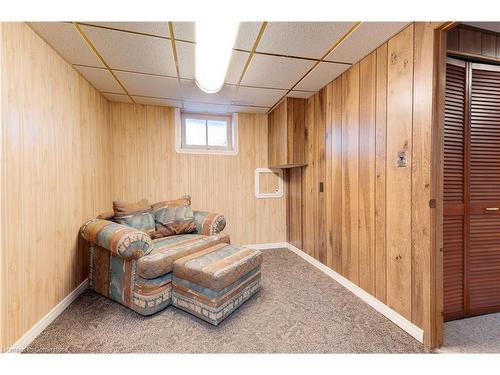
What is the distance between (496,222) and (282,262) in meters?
2.01

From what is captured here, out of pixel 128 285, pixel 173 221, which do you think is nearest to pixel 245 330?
pixel 128 285

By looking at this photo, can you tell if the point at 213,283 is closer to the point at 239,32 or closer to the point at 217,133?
the point at 239,32

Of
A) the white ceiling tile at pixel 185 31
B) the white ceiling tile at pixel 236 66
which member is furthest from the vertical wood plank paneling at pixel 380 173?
the white ceiling tile at pixel 185 31

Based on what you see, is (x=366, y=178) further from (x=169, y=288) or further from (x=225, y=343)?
(x=169, y=288)

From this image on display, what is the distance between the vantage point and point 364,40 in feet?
5.35

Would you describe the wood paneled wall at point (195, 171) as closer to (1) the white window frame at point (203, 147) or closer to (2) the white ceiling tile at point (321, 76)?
(1) the white window frame at point (203, 147)

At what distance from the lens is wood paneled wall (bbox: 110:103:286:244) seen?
2986 millimetres

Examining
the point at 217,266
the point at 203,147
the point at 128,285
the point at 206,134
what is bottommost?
the point at 128,285

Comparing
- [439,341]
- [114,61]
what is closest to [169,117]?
[114,61]

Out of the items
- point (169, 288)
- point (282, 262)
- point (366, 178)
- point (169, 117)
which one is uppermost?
point (169, 117)

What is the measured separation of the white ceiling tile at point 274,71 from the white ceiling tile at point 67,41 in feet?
4.32

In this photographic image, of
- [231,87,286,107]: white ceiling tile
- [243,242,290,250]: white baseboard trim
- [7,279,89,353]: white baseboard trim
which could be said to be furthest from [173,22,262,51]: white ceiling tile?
[243,242,290,250]: white baseboard trim

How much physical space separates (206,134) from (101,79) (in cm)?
143

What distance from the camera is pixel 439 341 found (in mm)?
1327
